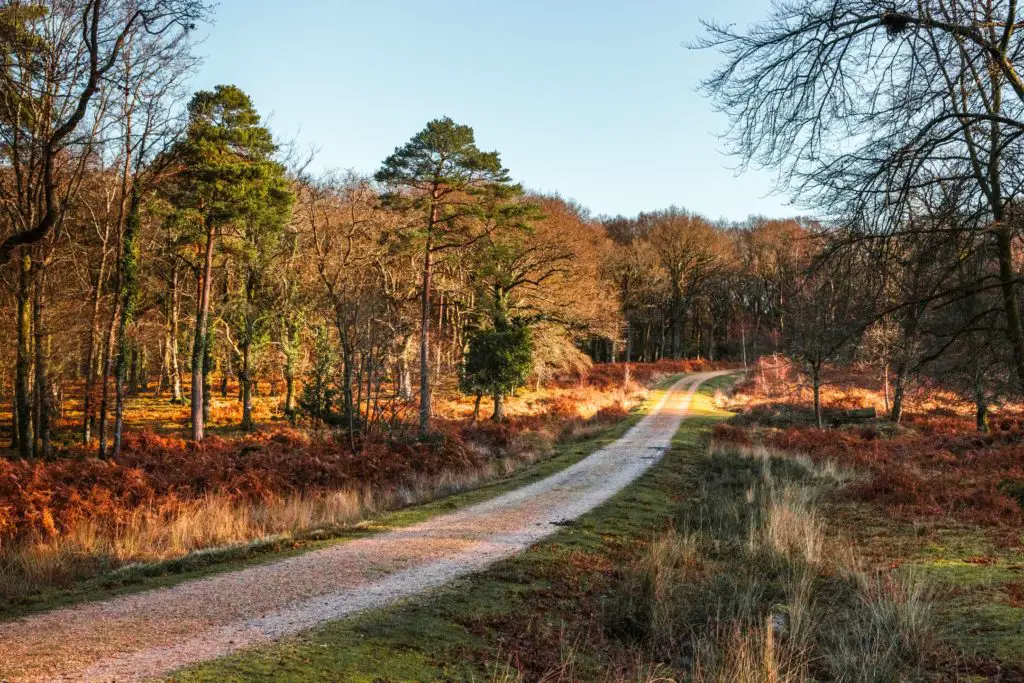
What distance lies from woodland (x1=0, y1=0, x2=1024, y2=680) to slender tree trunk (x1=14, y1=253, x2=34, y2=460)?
115 millimetres

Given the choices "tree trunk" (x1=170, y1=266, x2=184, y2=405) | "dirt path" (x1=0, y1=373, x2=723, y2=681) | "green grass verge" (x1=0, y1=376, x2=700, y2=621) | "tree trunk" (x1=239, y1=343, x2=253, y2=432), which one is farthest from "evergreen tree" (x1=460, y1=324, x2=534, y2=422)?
"dirt path" (x1=0, y1=373, x2=723, y2=681)

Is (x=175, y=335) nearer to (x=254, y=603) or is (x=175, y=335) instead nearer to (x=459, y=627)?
(x=254, y=603)

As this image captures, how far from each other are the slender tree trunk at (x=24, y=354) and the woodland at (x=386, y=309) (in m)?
0.11

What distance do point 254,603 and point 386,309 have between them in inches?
975

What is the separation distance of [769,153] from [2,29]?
11.2m

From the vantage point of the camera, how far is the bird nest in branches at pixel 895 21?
5.21 meters

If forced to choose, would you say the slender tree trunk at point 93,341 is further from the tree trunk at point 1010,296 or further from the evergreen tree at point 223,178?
the tree trunk at point 1010,296

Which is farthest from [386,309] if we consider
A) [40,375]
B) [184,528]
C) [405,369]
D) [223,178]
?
[184,528]

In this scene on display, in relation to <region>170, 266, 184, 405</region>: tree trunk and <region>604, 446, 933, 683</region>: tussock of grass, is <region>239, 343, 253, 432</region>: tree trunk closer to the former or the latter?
<region>170, 266, 184, 405</region>: tree trunk

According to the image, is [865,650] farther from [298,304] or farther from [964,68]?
[298,304]

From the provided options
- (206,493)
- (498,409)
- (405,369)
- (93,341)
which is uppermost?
(93,341)

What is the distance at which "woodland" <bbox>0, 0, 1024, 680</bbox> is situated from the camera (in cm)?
671

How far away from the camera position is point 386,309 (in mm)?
30219

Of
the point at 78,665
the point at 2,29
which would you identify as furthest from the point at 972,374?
the point at 2,29
